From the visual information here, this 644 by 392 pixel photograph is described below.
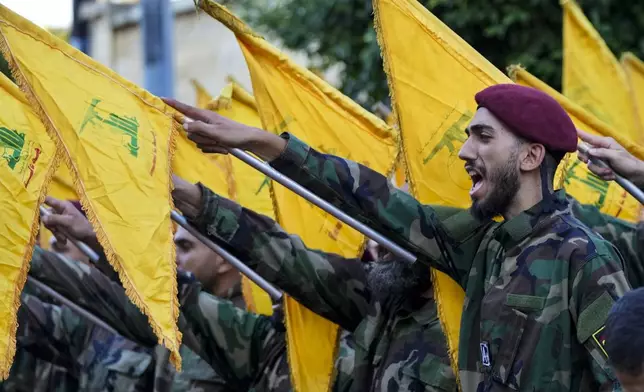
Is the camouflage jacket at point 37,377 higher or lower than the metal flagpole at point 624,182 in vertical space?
lower

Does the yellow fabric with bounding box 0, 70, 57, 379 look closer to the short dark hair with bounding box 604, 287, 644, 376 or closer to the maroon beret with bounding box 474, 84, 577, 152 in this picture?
the maroon beret with bounding box 474, 84, 577, 152

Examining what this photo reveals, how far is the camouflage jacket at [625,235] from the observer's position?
16.4 ft

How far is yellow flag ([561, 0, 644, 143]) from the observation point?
709 centimetres

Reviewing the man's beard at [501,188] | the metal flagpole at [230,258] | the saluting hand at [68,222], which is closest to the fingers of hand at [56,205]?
the saluting hand at [68,222]

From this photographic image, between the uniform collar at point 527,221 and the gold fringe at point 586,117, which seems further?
the gold fringe at point 586,117

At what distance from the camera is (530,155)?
4.13 m

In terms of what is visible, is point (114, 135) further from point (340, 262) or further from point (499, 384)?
point (499, 384)

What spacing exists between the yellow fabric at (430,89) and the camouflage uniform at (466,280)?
327mm

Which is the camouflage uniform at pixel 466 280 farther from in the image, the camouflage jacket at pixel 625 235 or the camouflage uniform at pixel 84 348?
the camouflage uniform at pixel 84 348

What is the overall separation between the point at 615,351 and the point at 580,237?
1455 millimetres

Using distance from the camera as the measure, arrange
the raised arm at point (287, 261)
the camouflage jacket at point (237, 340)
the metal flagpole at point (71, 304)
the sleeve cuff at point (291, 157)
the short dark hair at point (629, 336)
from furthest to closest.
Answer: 1. the metal flagpole at point (71, 304)
2. the camouflage jacket at point (237, 340)
3. the raised arm at point (287, 261)
4. the sleeve cuff at point (291, 157)
5. the short dark hair at point (629, 336)

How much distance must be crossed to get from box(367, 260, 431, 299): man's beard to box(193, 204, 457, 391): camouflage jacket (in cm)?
4

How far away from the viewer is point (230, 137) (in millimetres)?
4184

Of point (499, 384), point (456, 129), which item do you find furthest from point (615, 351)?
point (456, 129)
